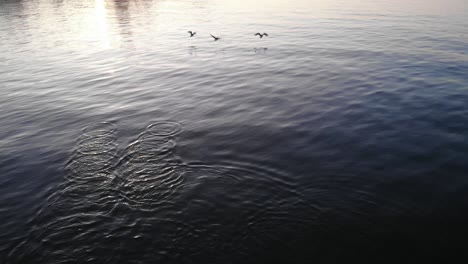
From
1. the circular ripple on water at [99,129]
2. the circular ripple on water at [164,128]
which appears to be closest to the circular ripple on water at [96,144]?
the circular ripple on water at [99,129]

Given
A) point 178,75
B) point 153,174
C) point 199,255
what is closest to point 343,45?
point 178,75

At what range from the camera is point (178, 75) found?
28.6 metres

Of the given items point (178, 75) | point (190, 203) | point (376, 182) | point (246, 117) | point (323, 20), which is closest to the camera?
point (190, 203)

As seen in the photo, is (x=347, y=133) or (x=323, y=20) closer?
(x=347, y=133)

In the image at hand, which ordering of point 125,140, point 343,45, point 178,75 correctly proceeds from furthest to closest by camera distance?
1. point 343,45
2. point 178,75
3. point 125,140

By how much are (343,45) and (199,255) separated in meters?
34.4

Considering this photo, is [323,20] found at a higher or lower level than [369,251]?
higher

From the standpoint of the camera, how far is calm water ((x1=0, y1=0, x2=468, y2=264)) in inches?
388

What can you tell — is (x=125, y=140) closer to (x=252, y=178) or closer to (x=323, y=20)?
(x=252, y=178)

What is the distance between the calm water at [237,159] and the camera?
987 centimetres

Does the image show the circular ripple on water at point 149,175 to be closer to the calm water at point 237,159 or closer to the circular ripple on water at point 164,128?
the calm water at point 237,159

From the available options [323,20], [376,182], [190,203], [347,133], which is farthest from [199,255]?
[323,20]

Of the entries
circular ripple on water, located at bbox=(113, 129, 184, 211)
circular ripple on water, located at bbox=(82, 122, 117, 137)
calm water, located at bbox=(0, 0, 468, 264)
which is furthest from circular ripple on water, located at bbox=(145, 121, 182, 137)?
circular ripple on water, located at bbox=(82, 122, 117, 137)

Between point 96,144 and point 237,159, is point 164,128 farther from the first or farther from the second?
point 237,159
